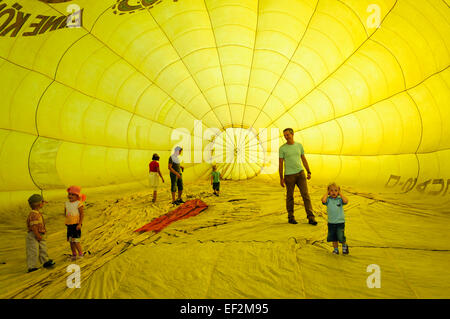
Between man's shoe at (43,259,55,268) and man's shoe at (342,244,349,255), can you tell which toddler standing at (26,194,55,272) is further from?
man's shoe at (342,244,349,255)

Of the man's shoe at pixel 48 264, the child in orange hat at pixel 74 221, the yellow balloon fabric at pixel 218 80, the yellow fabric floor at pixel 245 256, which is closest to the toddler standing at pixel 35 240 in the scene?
the man's shoe at pixel 48 264

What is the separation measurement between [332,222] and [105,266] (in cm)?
213

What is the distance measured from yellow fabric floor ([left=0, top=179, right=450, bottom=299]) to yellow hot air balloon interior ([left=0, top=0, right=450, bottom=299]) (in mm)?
21

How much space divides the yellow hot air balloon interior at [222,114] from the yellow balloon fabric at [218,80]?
25mm

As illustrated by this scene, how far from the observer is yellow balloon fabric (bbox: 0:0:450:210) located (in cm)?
480

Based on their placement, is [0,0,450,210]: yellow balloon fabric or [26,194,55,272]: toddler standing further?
[0,0,450,210]: yellow balloon fabric

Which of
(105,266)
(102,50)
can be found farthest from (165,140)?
(105,266)

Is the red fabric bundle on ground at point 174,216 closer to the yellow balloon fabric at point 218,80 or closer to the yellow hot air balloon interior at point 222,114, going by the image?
the yellow hot air balloon interior at point 222,114

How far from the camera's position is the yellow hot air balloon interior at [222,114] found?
2502 mm

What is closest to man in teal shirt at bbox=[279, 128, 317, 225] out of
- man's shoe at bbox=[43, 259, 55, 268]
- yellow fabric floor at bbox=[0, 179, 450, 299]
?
yellow fabric floor at bbox=[0, 179, 450, 299]

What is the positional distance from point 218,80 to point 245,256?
5121mm
